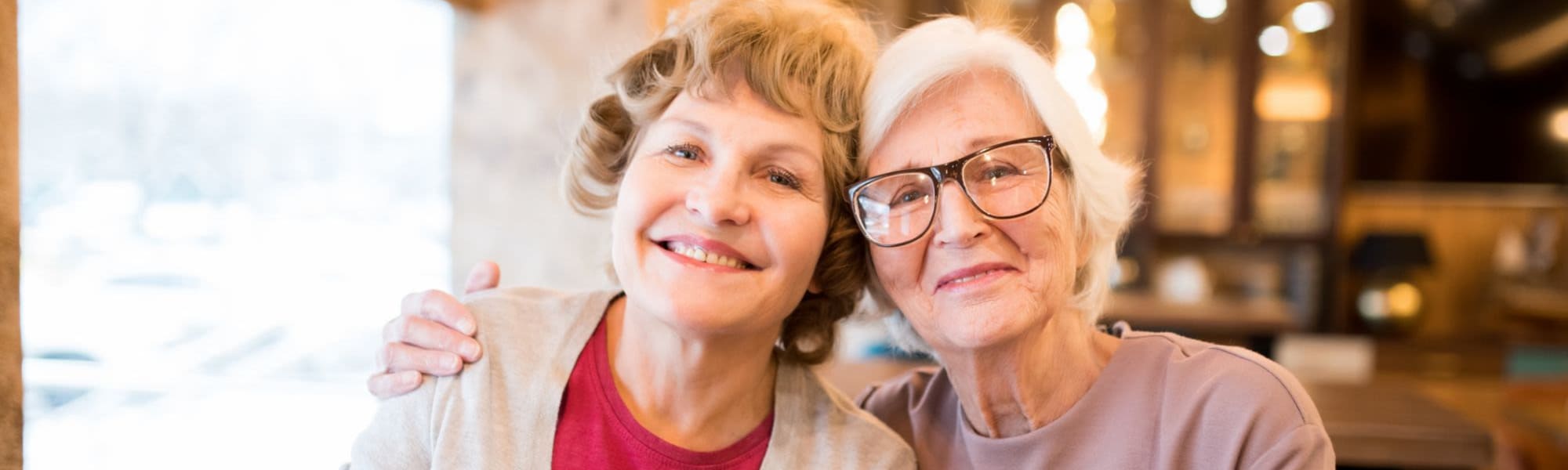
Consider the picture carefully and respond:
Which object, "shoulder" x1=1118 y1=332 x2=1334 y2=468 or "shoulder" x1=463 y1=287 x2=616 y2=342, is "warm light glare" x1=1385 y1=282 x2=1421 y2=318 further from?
"shoulder" x1=463 y1=287 x2=616 y2=342

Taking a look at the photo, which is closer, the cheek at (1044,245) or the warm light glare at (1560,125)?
the cheek at (1044,245)

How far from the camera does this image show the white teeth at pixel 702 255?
1.24m

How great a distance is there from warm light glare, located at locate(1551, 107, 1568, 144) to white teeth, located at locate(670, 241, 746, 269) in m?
6.74

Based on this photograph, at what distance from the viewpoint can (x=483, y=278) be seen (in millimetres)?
1593

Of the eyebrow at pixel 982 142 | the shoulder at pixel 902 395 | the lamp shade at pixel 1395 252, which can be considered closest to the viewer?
the eyebrow at pixel 982 142

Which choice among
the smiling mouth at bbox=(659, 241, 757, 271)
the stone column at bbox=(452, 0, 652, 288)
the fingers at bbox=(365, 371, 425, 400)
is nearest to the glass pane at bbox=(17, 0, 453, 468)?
the stone column at bbox=(452, 0, 652, 288)

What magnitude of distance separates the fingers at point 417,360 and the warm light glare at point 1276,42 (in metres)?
5.55

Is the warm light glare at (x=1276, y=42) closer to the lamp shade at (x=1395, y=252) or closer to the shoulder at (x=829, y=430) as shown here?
the lamp shade at (x=1395, y=252)

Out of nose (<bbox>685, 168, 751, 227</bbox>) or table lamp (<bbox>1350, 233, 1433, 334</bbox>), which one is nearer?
nose (<bbox>685, 168, 751, 227</bbox>)

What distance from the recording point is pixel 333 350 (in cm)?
297

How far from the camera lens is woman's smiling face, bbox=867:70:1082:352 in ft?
4.20

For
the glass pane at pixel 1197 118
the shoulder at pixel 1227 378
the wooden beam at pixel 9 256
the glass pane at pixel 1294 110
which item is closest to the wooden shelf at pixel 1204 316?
the glass pane at pixel 1197 118

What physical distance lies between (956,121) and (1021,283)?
0.22 metres

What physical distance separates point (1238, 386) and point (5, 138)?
4.34ft
